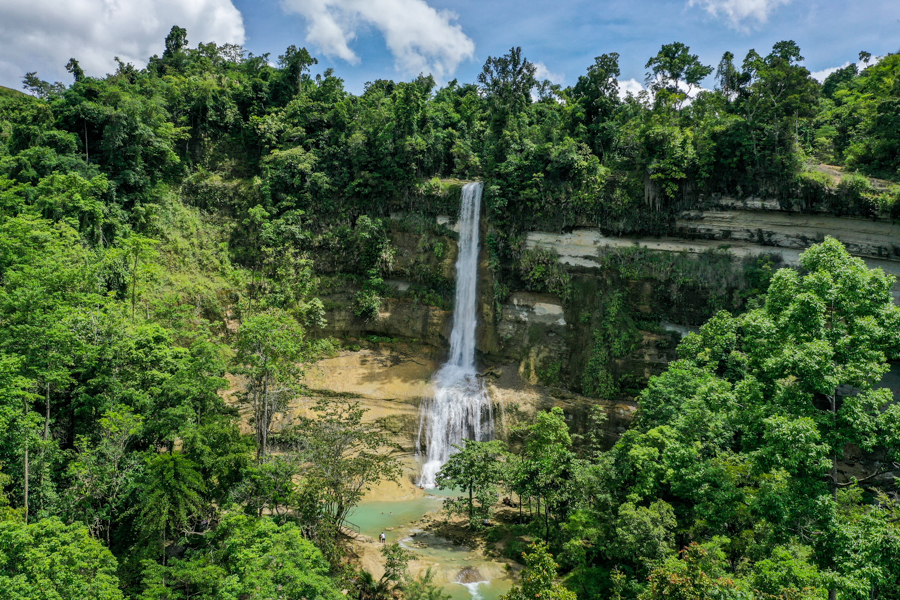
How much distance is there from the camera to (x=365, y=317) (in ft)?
116

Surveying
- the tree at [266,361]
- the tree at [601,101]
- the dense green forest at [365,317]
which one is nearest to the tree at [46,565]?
the dense green forest at [365,317]

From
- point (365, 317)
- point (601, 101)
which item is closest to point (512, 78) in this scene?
point (601, 101)

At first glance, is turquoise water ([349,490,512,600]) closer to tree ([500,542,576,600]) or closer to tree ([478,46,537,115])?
tree ([500,542,576,600])

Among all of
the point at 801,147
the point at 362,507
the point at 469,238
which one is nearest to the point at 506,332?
the point at 469,238

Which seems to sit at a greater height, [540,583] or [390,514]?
[540,583]

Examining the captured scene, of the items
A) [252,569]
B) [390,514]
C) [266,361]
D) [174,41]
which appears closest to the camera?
[252,569]

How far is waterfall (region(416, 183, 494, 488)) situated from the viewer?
30234mm

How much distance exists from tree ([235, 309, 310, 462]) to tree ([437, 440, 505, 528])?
8176 mm

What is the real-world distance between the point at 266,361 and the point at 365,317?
15844mm

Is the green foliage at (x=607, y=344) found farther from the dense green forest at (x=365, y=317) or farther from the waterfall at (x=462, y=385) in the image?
the waterfall at (x=462, y=385)

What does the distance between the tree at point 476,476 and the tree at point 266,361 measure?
26.8 feet

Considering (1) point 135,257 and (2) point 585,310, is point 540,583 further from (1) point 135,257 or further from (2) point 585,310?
(1) point 135,257

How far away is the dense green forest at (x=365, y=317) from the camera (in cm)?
1245

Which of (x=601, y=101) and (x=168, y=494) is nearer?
(x=168, y=494)
